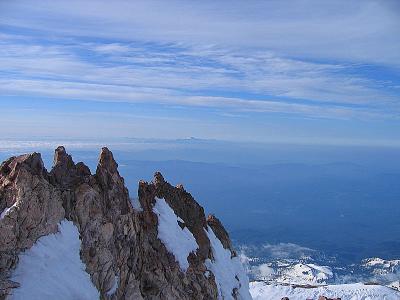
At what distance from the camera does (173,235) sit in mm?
61219

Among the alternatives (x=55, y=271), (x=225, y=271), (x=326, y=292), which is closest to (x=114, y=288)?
(x=55, y=271)

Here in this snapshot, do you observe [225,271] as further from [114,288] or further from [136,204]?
[114,288]

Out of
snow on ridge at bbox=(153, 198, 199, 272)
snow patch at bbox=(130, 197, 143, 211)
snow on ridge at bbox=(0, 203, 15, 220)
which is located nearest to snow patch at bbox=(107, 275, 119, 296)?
snow on ridge at bbox=(0, 203, 15, 220)

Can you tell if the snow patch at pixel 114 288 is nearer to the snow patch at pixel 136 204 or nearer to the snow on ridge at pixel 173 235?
the snow on ridge at pixel 173 235

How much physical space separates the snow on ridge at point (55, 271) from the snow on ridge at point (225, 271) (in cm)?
2626

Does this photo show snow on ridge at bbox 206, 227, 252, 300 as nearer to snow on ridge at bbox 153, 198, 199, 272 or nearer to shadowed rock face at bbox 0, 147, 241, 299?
shadowed rock face at bbox 0, 147, 241, 299

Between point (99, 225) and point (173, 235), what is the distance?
16319mm

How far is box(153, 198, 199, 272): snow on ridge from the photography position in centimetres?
5909

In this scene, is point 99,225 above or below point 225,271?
above

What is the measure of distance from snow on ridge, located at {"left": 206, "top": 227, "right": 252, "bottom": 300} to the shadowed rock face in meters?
4.63

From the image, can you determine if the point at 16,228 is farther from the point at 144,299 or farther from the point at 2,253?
the point at 144,299

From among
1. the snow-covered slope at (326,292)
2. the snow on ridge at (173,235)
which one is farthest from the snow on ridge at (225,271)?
the snow-covered slope at (326,292)

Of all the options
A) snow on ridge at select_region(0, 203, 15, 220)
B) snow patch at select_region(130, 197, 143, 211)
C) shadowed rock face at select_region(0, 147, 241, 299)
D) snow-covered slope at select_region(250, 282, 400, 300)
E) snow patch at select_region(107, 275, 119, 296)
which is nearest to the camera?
snow on ridge at select_region(0, 203, 15, 220)

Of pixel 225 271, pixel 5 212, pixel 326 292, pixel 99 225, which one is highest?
pixel 5 212
